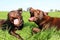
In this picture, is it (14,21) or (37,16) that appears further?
(14,21)

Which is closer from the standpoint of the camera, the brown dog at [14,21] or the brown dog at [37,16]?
the brown dog at [37,16]

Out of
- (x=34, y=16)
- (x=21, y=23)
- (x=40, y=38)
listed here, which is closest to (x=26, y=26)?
(x=21, y=23)

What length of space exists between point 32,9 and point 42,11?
422 mm

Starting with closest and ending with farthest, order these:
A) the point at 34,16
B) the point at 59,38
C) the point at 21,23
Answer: the point at 59,38
the point at 34,16
the point at 21,23

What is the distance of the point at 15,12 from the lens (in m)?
10.6

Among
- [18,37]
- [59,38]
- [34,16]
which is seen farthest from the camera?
[34,16]

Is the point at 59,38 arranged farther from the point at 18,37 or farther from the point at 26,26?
the point at 26,26

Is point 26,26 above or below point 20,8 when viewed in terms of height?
below

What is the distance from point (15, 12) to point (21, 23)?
0.55 metres

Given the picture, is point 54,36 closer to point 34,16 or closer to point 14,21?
point 34,16

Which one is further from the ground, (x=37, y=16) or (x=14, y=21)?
(x=37, y=16)

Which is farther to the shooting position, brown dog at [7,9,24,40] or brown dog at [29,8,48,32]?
brown dog at [7,9,24,40]

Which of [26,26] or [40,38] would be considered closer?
[40,38]

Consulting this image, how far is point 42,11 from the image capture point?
1001cm
